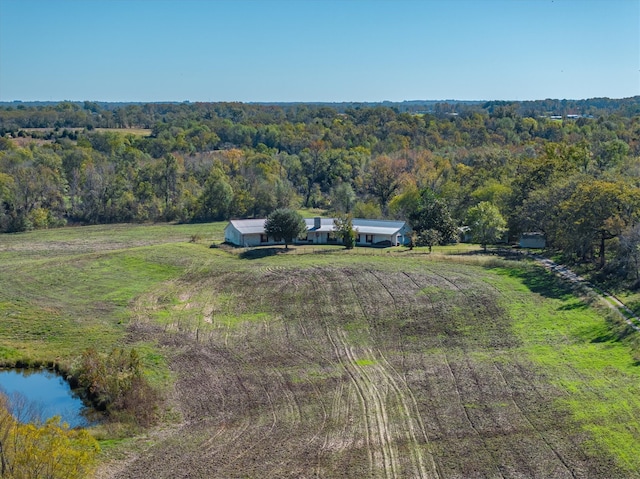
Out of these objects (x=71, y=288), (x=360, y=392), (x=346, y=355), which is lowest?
(x=71, y=288)

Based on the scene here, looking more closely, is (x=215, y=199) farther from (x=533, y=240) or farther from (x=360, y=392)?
(x=360, y=392)

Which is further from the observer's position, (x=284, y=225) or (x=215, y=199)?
(x=215, y=199)

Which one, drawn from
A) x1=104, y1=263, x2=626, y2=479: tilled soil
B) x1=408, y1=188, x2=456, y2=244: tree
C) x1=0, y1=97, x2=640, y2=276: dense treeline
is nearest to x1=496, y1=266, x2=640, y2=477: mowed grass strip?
x1=104, y1=263, x2=626, y2=479: tilled soil

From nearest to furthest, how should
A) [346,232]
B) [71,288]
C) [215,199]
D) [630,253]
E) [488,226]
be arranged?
[630,253]
[71,288]
[488,226]
[346,232]
[215,199]

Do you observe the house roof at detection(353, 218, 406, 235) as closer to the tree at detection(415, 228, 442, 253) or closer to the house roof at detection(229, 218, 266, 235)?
the tree at detection(415, 228, 442, 253)

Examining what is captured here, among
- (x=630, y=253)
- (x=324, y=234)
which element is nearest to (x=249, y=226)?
(x=324, y=234)

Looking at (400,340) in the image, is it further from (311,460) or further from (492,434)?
(311,460)

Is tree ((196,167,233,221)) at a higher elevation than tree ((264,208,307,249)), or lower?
lower

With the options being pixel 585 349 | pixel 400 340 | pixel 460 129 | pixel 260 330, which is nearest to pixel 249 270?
pixel 260 330
